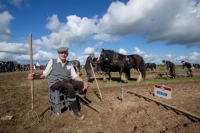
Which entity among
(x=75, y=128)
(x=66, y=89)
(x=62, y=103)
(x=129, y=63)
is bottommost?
(x=75, y=128)

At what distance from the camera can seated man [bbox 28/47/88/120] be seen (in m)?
4.40

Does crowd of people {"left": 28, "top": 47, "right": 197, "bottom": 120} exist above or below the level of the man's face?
below

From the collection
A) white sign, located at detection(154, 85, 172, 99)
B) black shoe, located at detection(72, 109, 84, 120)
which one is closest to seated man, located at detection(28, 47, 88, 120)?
black shoe, located at detection(72, 109, 84, 120)

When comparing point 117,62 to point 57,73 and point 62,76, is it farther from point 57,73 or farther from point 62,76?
point 57,73

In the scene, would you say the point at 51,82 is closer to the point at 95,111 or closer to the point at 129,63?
the point at 95,111

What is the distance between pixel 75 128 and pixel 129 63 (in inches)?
348

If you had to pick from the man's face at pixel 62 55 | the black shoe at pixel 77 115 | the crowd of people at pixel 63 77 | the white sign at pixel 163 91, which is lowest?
the black shoe at pixel 77 115

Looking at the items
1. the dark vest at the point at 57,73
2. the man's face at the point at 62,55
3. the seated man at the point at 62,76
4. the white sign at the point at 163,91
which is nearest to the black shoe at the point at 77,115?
the seated man at the point at 62,76

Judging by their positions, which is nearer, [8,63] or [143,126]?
[143,126]

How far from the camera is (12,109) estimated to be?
526 centimetres

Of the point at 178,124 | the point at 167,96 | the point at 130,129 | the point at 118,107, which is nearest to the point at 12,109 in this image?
the point at 118,107

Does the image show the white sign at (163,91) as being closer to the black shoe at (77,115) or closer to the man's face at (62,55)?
the black shoe at (77,115)

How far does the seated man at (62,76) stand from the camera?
440 cm

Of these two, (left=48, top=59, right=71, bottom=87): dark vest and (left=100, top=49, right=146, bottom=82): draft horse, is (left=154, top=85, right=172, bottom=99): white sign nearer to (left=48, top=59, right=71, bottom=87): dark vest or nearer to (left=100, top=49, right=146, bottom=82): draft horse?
(left=48, top=59, right=71, bottom=87): dark vest
